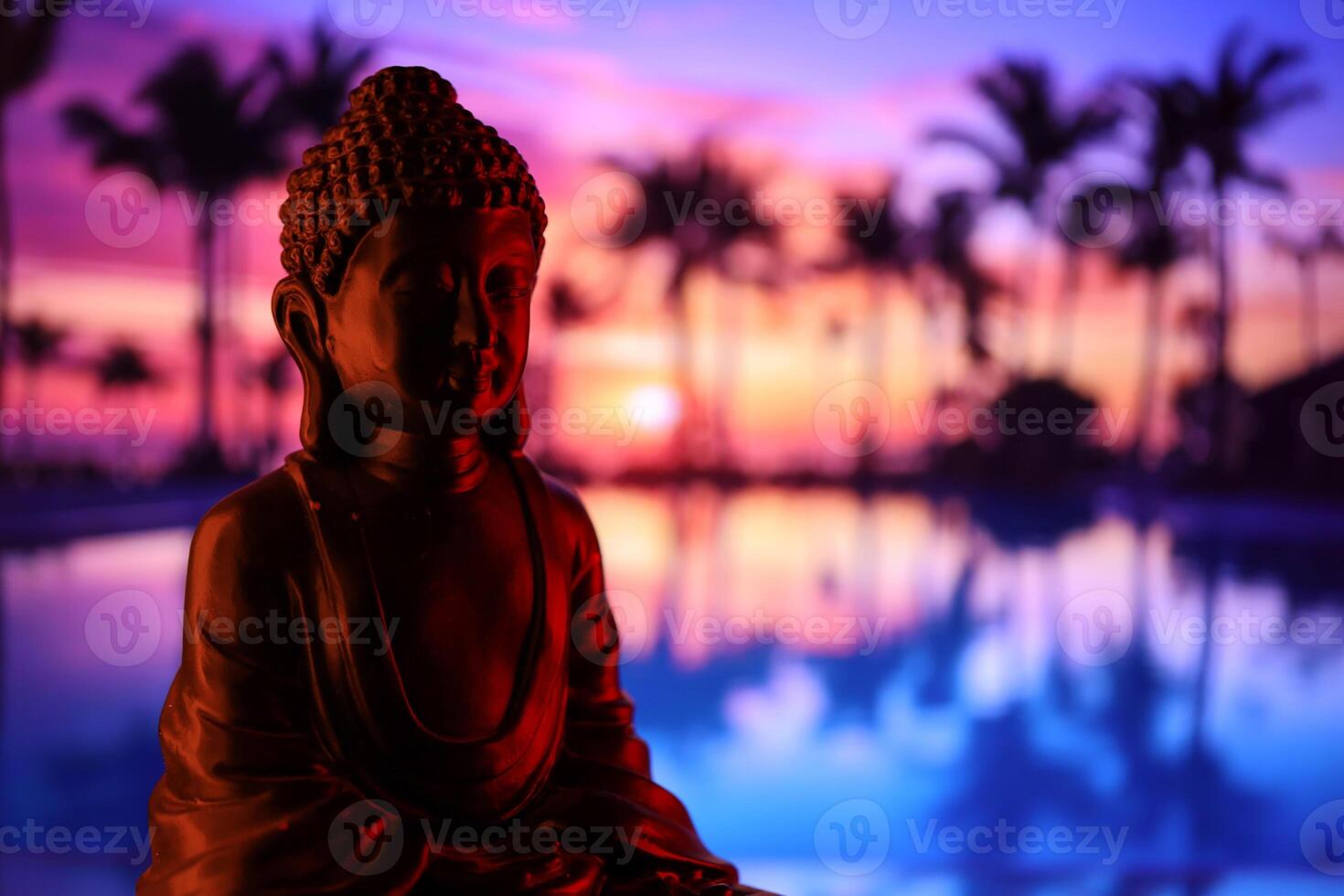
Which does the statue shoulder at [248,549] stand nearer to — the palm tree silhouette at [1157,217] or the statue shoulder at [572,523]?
the statue shoulder at [572,523]

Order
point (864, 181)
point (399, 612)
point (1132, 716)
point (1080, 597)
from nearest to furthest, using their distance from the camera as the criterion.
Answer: point (399, 612), point (1132, 716), point (1080, 597), point (864, 181)

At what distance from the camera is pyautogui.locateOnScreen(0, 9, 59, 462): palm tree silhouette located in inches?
325

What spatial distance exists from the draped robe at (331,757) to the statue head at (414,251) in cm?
23

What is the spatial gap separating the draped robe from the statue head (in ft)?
0.76

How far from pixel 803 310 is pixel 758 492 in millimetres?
1766

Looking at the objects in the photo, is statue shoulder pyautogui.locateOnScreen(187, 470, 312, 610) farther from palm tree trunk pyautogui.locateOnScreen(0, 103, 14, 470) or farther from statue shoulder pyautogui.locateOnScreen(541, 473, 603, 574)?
palm tree trunk pyautogui.locateOnScreen(0, 103, 14, 470)

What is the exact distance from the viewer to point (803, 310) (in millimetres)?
10688

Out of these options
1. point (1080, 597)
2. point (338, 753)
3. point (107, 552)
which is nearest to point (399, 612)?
point (338, 753)

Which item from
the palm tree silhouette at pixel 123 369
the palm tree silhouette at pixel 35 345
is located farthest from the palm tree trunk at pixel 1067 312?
the palm tree silhouette at pixel 35 345

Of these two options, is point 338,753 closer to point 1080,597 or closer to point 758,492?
point 1080,597

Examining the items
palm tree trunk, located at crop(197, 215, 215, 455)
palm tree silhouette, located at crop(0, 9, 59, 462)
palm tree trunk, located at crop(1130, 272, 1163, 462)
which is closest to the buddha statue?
palm tree silhouette, located at crop(0, 9, 59, 462)

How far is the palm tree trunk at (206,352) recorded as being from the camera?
9.02 metres

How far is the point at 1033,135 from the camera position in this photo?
10805mm

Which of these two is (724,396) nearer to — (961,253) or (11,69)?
(961,253)
